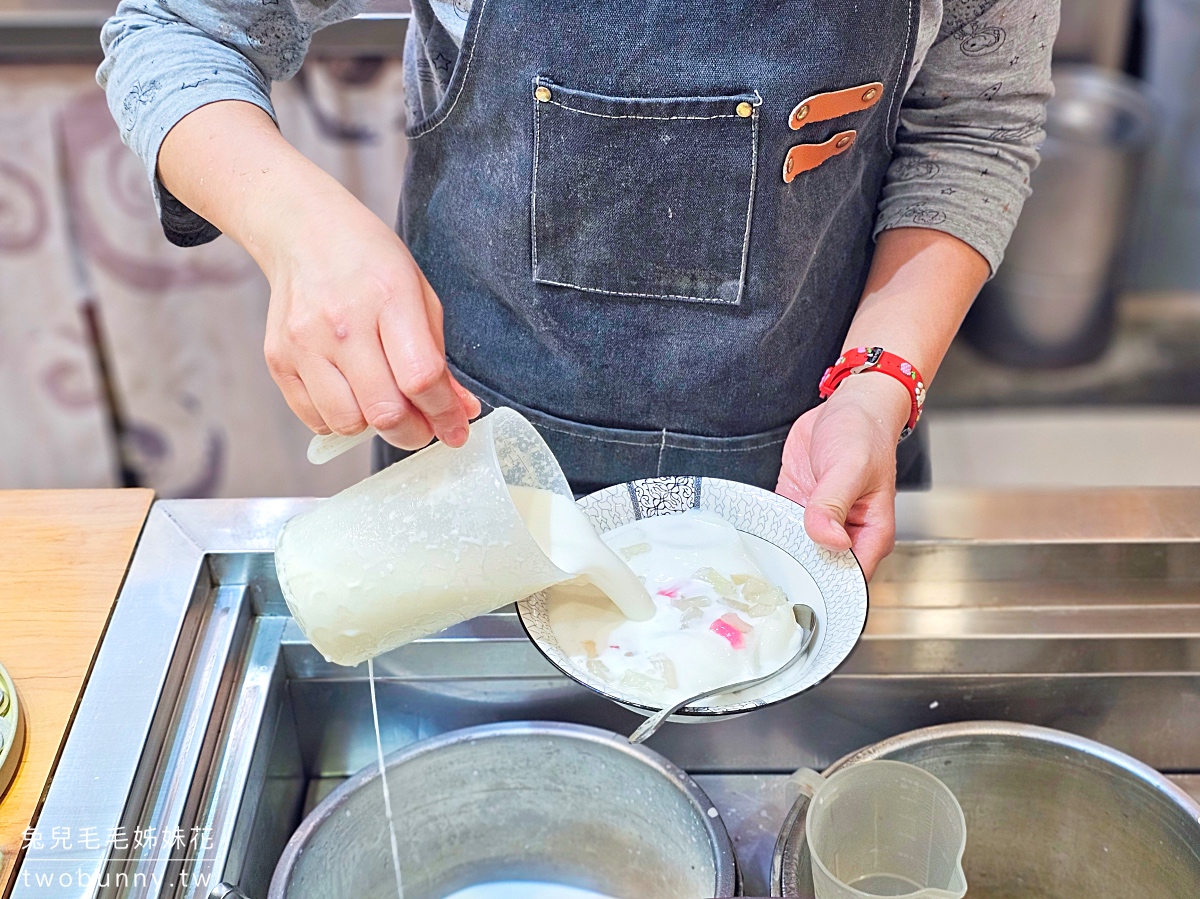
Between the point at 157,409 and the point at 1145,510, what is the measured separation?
6.20 feet

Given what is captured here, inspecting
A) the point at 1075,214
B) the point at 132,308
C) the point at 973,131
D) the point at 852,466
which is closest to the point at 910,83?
the point at 973,131

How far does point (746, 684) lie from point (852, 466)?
0.69 ft

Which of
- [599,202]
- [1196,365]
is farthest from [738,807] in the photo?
[1196,365]

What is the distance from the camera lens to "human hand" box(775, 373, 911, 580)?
92 centimetres

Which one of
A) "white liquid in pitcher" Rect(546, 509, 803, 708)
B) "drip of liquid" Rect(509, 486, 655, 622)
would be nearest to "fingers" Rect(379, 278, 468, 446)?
"drip of liquid" Rect(509, 486, 655, 622)

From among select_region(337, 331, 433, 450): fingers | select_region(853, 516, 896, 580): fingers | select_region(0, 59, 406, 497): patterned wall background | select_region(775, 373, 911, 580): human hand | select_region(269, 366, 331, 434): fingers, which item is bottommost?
select_region(0, 59, 406, 497): patterned wall background

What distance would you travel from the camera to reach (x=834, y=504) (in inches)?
36.2

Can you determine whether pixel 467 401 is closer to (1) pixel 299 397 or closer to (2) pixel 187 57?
(1) pixel 299 397

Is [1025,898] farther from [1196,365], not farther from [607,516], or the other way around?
[1196,365]

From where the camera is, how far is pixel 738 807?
1007 mm

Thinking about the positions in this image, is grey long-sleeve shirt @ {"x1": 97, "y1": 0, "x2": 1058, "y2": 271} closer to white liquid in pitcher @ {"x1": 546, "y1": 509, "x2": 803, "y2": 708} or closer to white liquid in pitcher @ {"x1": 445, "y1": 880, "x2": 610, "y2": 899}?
white liquid in pitcher @ {"x1": 546, "y1": 509, "x2": 803, "y2": 708}

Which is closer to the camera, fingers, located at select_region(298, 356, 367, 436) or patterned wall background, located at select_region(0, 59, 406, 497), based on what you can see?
fingers, located at select_region(298, 356, 367, 436)

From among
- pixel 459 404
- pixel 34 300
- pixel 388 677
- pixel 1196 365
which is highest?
pixel 459 404

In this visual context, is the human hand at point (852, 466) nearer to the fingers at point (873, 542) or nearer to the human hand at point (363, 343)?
the fingers at point (873, 542)
